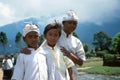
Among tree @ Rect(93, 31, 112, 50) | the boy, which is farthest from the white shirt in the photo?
tree @ Rect(93, 31, 112, 50)

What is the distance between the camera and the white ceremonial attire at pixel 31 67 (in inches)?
142

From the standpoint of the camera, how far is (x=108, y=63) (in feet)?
117

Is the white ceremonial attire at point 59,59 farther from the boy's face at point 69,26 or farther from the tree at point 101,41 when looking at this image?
the tree at point 101,41

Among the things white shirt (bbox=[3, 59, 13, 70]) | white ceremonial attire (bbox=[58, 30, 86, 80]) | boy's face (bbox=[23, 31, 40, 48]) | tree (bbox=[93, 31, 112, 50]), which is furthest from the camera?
tree (bbox=[93, 31, 112, 50])

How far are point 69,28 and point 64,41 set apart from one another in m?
0.16

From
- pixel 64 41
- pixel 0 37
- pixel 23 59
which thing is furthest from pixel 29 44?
pixel 0 37

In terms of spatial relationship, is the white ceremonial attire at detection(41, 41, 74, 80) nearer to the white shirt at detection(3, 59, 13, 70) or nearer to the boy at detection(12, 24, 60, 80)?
the boy at detection(12, 24, 60, 80)

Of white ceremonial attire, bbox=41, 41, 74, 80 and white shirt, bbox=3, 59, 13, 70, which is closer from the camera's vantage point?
white ceremonial attire, bbox=41, 41, 74, 80

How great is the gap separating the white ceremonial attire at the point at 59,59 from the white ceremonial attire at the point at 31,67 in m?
0.10

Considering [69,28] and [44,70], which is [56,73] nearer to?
[44,70]

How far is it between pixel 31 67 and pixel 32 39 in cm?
27

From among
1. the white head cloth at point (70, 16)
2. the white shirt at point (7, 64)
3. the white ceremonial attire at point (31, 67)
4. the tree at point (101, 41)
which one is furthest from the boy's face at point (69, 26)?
the tree at point (101, 41)

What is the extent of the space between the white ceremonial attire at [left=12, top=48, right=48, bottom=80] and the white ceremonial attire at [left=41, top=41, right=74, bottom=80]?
0.10 m

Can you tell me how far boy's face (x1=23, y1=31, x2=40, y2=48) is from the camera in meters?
3.73
